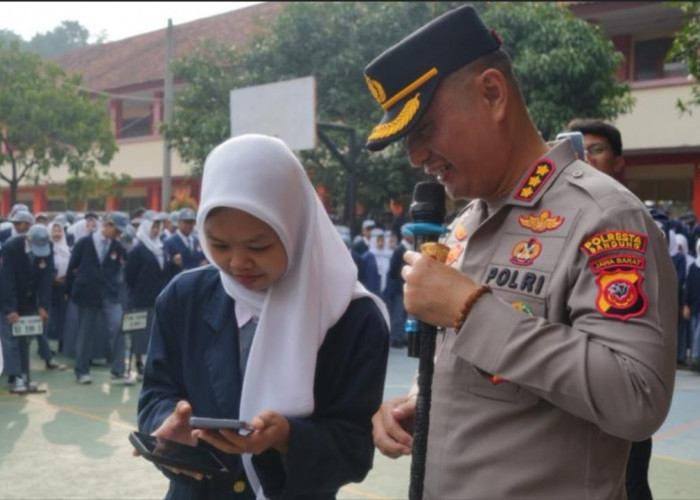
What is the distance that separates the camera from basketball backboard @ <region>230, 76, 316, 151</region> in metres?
13.5

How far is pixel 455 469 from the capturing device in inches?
65.0

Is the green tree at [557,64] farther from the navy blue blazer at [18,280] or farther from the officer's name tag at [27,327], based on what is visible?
the officer's name tag at [27,327]

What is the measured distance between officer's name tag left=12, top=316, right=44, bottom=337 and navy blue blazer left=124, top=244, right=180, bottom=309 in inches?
62.8

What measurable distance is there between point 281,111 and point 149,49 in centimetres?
1672

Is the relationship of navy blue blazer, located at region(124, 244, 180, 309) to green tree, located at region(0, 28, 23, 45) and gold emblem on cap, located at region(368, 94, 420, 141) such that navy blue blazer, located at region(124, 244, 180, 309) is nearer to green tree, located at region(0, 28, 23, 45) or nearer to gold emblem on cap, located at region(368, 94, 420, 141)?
gold emblem on cap, located at region(368, 94, 420, 141)

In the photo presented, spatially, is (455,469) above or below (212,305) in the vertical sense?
below

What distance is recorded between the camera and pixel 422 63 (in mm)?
1701

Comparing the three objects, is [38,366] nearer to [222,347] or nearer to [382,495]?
[382,495]

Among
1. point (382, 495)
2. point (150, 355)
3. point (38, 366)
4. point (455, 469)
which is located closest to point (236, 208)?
point (150, 355)

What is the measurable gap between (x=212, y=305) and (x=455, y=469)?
2.46 feet

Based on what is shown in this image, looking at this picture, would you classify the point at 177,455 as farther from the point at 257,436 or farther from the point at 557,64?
the point at 557,64

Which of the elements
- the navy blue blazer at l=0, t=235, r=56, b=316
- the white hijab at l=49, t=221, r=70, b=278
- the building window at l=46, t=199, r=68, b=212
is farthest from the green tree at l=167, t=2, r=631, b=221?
the building window at l=46, t=199, r=68, b=212

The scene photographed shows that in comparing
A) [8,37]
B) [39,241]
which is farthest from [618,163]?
[8,37]

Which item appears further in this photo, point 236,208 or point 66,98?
point 66,98
